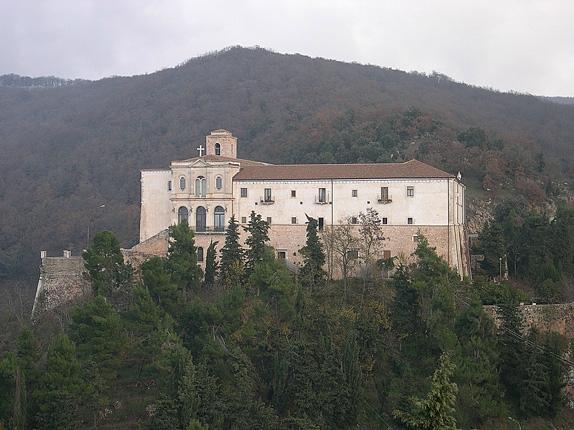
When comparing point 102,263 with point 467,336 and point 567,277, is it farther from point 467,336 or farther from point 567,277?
point 567,277

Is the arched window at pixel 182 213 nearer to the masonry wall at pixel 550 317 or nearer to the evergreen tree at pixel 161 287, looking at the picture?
the evergreen tree at pixel 161 287

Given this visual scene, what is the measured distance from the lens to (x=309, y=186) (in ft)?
136

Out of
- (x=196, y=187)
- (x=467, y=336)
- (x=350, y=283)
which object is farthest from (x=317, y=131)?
(x=467, y=336)

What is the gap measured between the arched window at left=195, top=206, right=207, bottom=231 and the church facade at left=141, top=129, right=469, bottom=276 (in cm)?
2

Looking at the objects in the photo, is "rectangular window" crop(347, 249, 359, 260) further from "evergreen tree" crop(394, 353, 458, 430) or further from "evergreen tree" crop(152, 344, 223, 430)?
"evergreen tree" crop(394, 353, 458, 430)

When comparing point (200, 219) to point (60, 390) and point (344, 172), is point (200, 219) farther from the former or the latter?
point (60, 390)

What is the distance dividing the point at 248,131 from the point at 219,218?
163 feet

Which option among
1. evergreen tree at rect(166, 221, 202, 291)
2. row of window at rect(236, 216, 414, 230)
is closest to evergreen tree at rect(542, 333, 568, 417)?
row of window at rect(236, 216, 414, 230)

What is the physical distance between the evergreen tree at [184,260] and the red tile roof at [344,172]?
17.8 ft

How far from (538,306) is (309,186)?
1275 cm

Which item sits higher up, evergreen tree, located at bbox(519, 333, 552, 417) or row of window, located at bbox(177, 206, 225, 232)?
row of window, located at bbox(177, 206, 225, 232)

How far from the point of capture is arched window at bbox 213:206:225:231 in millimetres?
42594

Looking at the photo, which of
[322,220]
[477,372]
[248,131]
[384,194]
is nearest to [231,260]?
[322,220]

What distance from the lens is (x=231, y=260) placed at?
38.8 m
